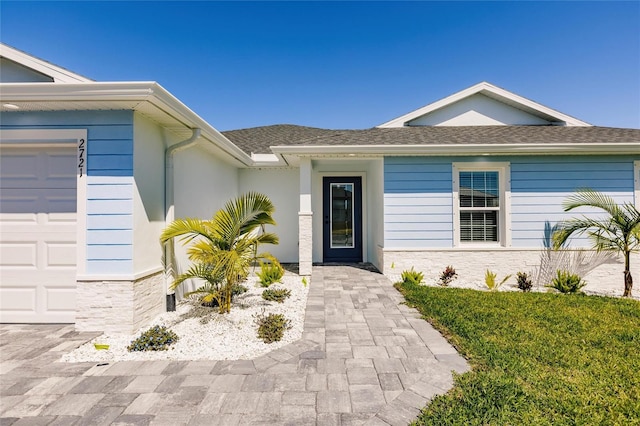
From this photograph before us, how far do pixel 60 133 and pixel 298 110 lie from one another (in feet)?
39.1

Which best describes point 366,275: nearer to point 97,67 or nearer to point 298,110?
point 97,67

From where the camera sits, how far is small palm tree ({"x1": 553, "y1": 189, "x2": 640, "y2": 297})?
5605 mm

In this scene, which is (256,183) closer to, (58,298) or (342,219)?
(342,219)

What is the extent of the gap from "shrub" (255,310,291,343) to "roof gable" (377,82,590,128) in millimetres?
6563

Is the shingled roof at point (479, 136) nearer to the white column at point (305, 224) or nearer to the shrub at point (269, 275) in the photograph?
the white column at point (305, 224)

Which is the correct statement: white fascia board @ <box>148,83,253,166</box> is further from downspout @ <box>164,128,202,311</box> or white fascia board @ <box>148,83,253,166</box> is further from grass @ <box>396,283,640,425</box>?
grass @ <box>396,283,640,425</box>

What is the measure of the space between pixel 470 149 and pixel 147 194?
6.27m

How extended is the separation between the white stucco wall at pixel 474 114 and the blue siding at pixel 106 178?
732 centimetres

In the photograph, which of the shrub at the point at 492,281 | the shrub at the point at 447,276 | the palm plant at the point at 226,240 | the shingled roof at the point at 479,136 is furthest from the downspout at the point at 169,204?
the shrub at the point at 492,281

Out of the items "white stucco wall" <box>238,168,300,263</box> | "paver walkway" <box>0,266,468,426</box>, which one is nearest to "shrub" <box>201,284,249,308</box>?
"paver walkway" <box>0,266,468,426</box>

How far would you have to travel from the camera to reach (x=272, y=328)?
3498 mm

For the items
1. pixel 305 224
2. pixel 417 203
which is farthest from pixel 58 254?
pixel 417 203

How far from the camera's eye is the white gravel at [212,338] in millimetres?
3025

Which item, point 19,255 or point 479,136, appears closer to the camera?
point 19,255
